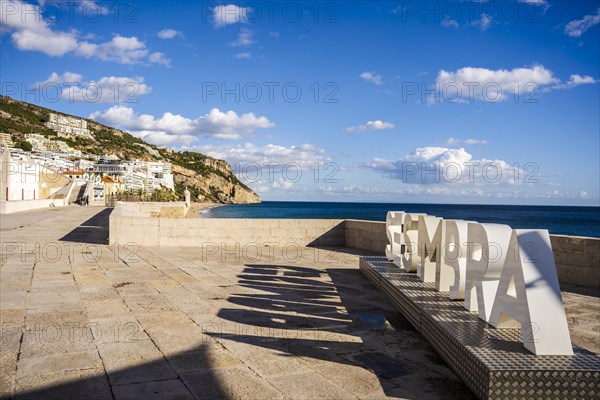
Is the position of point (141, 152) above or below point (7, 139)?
above

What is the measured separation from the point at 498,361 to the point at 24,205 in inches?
1539

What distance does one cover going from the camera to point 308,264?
37.1 feet

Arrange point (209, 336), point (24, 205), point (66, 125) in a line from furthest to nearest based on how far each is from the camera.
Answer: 1. point (66, 125)
2. point (24, 205)
3. point (209, 336)

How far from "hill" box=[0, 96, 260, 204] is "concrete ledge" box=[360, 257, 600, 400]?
119798 mm

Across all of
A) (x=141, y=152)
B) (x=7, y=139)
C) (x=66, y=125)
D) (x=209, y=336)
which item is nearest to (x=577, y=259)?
(x=209, y=336)

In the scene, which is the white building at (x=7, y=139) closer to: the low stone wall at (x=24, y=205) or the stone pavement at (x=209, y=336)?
the low stone wall at (x=24, y=205)

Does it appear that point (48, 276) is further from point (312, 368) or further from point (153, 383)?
point (312, 368)

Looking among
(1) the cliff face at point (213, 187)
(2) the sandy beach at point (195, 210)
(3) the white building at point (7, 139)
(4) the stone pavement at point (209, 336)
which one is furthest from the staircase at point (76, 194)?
(1) the cliff face at point (213, 187)

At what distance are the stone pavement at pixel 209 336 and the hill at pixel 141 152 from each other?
379ft

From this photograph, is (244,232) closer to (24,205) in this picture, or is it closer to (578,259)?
(578,259)

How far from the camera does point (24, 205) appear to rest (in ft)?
115

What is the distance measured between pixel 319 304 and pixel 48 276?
527 cm

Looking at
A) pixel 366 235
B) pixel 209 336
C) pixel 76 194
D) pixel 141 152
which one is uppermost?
pixel 141 152

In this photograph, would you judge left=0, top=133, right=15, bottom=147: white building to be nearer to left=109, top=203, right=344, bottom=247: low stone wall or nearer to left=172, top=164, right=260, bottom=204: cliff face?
left=172, top=164, right=260, bottom=204: cliff face
